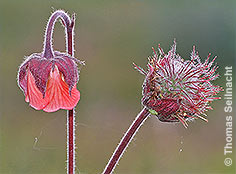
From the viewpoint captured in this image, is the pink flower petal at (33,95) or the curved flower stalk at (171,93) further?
the curved flower stalk at (171,93)

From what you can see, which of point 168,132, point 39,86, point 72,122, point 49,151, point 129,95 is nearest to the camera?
point 39,86

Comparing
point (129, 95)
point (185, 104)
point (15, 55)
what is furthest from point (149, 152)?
point (185, 104)

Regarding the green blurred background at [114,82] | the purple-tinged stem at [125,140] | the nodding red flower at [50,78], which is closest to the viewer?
the nodding red flower at [50,78]

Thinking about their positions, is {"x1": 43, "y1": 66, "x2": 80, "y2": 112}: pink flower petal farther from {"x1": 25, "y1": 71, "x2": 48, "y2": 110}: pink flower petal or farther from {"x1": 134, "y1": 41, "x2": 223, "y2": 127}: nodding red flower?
{"x1": 134, "y1": 41, "x2": 223, "y2": 127}: nodding red flower

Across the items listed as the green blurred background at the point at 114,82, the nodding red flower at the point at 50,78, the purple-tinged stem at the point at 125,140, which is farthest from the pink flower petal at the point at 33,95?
the green blurred background at the point at 114,82

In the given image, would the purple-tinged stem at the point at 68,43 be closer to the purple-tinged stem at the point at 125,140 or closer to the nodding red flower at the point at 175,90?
the purple-tinged stem at the point at 125,140

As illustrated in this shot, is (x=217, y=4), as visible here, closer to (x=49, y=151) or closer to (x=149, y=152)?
(x=149, y=152)

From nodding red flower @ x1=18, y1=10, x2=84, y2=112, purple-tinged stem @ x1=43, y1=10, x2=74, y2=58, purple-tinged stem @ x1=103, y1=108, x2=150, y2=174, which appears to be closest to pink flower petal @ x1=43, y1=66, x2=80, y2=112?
nodding red flower @ x1=18, y1=10, x2=84, y2=112

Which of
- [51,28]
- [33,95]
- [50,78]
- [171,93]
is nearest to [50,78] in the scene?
[50,78]
